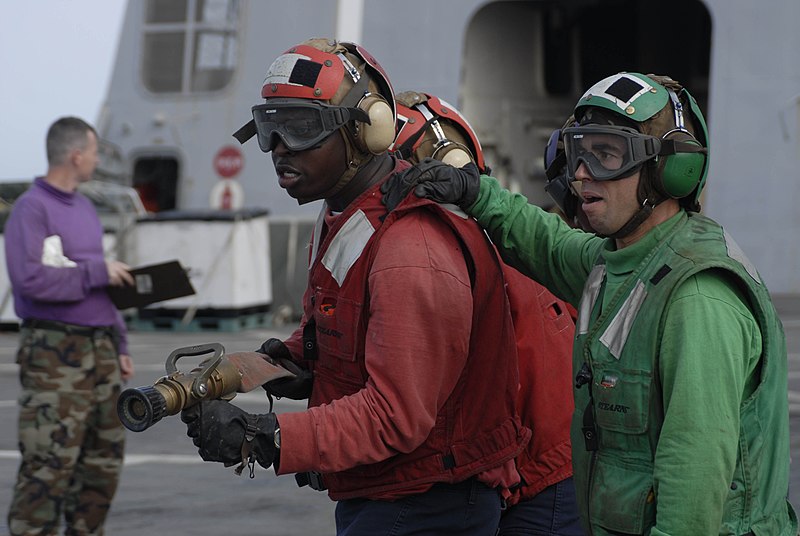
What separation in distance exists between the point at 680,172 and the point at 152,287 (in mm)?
3707

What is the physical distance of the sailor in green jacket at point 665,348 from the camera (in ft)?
7.63

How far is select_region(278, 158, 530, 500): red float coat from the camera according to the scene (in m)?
2.74

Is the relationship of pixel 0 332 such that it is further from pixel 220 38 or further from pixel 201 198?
pixel 220 38

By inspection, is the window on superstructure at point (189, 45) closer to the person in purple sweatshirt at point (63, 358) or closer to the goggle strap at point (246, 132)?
the person in purple sweatshirt at point (63, 358)

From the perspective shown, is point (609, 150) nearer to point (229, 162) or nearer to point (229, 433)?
point (229, 433)

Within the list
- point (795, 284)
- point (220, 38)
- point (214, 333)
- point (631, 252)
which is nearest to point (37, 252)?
point (631, 252)

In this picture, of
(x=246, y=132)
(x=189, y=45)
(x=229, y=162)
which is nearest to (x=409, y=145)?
(x=246, y=132)

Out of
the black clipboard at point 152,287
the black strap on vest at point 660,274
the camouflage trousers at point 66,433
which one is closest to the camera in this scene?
the black strap on vest at point 660,274

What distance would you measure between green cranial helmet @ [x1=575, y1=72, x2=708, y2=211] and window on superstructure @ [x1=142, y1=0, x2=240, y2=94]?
17.1m

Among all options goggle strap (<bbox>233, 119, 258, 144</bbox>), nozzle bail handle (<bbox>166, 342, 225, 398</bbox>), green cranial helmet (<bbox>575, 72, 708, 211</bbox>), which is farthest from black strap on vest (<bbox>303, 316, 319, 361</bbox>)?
green cranial helmet (<bbox>575, 72, 708, 211</bbox>)

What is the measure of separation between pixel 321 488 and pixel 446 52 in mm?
15413

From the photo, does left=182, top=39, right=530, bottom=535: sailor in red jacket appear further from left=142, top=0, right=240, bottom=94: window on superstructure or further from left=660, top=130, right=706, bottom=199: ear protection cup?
left=142, top=0, right=240, bottom=94: window on superstructure

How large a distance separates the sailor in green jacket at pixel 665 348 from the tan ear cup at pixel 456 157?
892mm

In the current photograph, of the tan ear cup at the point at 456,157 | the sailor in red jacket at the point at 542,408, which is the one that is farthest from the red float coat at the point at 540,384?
the tan ear cup at the point at 456,157
